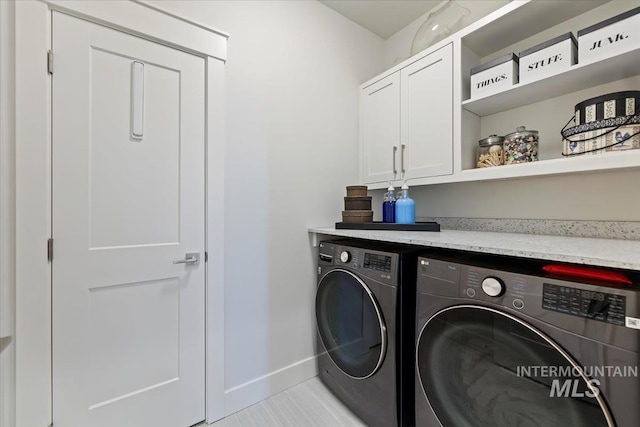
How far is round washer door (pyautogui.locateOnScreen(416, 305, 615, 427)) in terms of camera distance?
799 millimetres

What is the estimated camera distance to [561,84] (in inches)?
52.1

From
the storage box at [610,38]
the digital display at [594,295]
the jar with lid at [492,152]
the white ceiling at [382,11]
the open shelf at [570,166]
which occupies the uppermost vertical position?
the white ceiling at [382,11]

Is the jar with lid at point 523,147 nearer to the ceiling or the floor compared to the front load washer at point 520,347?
nearer to the ceiling

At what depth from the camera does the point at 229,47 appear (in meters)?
1.57

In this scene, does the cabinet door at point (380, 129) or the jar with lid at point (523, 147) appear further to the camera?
the cabinet door at point (380, 129)

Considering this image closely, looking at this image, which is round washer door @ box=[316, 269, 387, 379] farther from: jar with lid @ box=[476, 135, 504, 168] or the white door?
jar with lid @ box=[476, 135, 504, 168]

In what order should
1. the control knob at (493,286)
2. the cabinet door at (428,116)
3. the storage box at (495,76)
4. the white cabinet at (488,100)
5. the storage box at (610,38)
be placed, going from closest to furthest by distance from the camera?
the control knob at (493,286) < the storage box at (610,38) < the white cabinet at (488,100) < the storage box at (495,76) < the cabinet door at (428,116)

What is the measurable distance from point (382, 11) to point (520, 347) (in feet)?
7.61

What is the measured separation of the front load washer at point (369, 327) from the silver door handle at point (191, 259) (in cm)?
74

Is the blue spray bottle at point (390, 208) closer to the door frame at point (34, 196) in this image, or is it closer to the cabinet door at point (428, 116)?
the cabinet door at point (428, 116)

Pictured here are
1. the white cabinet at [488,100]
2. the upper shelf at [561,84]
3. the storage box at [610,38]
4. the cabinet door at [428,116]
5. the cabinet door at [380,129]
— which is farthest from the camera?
the cabinet door at [380,129]

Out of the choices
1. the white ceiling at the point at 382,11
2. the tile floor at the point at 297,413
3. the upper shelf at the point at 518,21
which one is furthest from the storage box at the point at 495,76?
the tile floor at the point at 297,413

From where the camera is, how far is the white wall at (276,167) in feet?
5.21

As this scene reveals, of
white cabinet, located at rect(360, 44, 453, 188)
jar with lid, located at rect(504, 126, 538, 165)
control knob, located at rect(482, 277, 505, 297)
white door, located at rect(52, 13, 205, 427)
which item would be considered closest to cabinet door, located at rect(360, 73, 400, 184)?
white cabinet, located at rect(360, 44, 453, 188)
